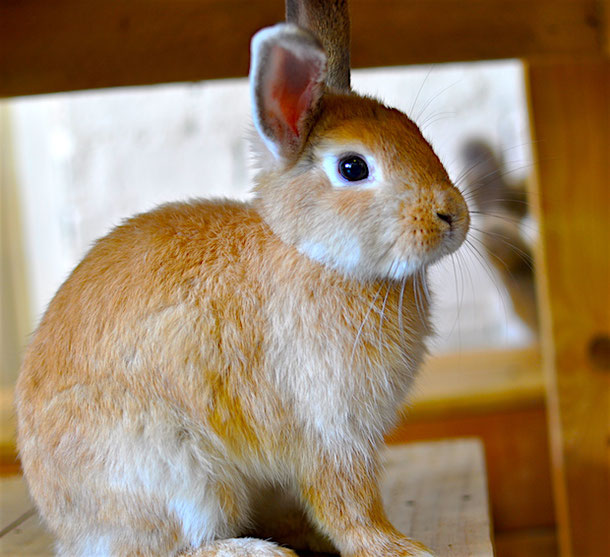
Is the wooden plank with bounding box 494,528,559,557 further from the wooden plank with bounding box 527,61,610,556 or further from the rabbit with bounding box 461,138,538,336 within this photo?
the rabbit with bounding box 461,138,538,336

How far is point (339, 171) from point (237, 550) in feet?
1.32

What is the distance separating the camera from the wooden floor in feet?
3.17

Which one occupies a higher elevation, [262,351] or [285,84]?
[285,84]

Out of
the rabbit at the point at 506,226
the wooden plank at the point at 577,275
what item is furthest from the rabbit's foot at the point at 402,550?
the rabbit at the point at 506,226

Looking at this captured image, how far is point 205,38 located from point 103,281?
589 millimetres

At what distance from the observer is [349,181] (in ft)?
2.63

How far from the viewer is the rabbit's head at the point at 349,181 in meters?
0.78

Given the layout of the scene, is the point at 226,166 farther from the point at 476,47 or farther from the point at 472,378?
the point at 476,47

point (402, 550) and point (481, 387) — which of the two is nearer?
point (402, 550)

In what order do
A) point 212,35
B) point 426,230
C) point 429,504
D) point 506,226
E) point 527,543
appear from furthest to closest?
point 506,226 → point 527,543 → point 212,35 → point 429,504 → point 426,230

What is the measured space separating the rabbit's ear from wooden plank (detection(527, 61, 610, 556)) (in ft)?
2.51

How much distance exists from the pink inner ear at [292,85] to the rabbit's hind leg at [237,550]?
0.43 m

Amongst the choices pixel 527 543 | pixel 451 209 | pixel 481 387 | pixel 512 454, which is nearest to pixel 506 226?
pixel 481 387

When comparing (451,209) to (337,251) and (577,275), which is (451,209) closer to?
(337,251)
